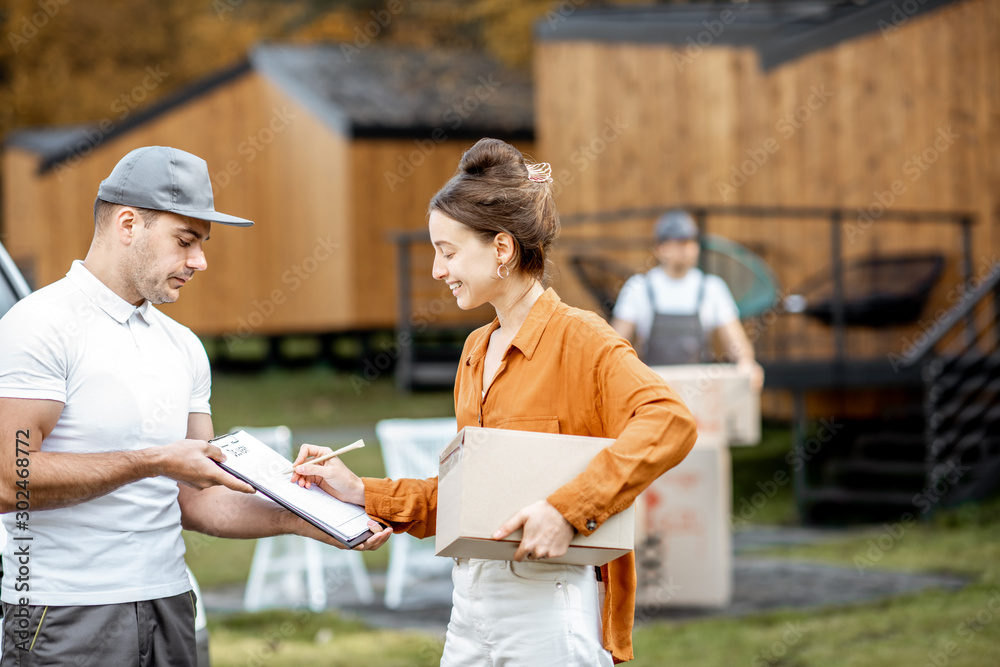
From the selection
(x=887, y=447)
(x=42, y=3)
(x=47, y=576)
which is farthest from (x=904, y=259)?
(x=42, y=3)

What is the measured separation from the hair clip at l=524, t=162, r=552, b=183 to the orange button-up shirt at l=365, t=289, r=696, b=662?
0.90 ft

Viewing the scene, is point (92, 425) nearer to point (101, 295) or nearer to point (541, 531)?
point (101, 295)

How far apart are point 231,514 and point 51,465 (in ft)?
1.88

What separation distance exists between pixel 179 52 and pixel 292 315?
1265 cm

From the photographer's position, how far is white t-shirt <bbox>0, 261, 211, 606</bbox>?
2463 mm

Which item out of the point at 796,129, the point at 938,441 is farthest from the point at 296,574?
the point at 796,129

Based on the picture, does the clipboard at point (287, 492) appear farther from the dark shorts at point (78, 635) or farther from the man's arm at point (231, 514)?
the dark shorts at point (78, 635)

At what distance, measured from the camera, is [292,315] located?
2039 centimetres

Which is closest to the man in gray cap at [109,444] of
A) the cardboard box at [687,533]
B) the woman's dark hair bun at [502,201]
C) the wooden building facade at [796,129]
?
the woman's dark hair bun at [502,201]

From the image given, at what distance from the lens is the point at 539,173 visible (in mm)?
2758

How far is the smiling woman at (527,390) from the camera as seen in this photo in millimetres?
2605

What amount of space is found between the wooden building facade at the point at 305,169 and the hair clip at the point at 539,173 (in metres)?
15.6

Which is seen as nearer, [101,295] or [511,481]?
[511,481]

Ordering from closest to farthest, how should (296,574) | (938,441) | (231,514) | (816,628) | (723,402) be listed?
1. (231,514)
2. (816,628)
3. (723,402)
4. (296,574)
5. (938,441)
